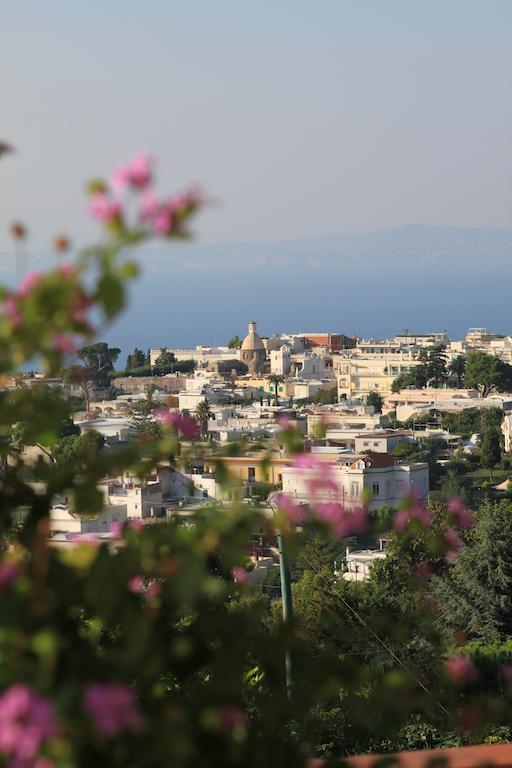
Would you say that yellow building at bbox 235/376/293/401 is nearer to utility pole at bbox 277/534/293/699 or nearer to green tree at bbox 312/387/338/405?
green tree at bbox 312/387/338/405

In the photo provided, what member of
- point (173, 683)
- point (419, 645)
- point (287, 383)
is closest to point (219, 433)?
point (287, 383)

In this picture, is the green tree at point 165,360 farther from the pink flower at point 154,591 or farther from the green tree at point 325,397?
the pink flower at point 154,591

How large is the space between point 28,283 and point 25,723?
0.46m

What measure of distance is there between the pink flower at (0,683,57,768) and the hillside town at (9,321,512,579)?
15972 mm

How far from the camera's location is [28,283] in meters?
1.50

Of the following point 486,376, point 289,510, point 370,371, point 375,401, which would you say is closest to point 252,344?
point 370,371

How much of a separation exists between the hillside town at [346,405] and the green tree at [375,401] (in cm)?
7

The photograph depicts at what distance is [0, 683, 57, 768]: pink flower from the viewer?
1.23m

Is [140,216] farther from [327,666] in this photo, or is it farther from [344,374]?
[344,374]

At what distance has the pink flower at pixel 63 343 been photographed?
1522 mm

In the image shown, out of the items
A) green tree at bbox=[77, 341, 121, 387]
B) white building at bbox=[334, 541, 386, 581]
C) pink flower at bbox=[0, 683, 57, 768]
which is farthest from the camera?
green tree at bbox=[77, 341, 121, 387]

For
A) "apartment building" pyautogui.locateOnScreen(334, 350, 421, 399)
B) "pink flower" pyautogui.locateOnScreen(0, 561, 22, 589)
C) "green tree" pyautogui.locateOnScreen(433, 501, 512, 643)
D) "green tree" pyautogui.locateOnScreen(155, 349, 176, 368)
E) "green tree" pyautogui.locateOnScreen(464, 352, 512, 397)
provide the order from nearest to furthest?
1. "pink flower" pyautogui.locateOnScreen(0, 561, 22, 589)
2. "green tree" pyautogui.locateOnScreen(433, 501, 512, 643)
3. "green tree" pyautogui.locateOnScreen(464, 352, 512, 397)
4. "apartment building" pyautogui.locateOnScreen(334, 350, 421, 399)
5. "green tree" pyautogui.locateOnScreen(155, 349, 176, 368)

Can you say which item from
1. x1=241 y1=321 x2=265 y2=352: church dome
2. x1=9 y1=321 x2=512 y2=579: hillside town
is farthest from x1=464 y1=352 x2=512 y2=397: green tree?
x1=241 y1=321 x2=265 y2=352: church dome

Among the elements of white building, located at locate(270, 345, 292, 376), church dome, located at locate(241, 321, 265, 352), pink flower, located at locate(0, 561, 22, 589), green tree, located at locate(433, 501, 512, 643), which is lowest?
green tree, located at locate(433, 501, 512, 643)
